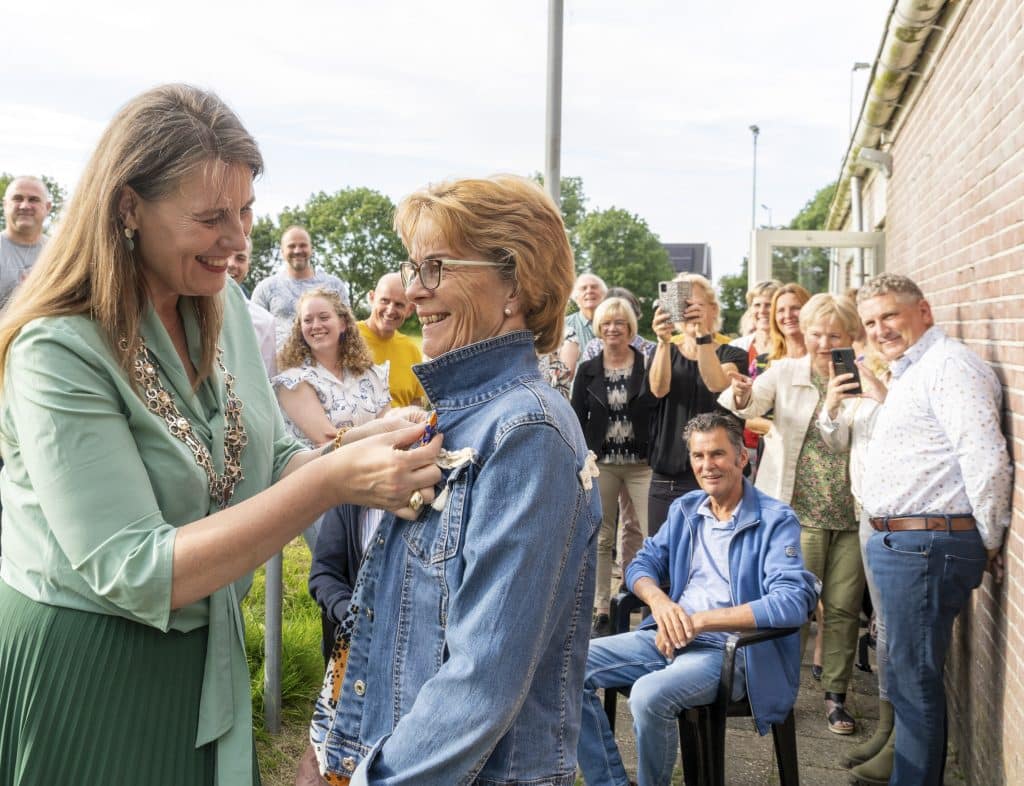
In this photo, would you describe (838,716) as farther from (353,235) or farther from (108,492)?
(353,235)

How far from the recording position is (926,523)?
396 centimetres

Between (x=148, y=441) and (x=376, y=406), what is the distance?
3.48m

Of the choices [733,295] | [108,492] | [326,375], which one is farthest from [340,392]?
[733,295]

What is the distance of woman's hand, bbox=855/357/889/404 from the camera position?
5.27m

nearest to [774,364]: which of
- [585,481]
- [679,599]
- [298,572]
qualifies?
[679,599]

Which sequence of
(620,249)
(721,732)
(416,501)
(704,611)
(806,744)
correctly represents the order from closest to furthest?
(416,501) < (721,732) < (704,611) < (806,744) < (620,249)

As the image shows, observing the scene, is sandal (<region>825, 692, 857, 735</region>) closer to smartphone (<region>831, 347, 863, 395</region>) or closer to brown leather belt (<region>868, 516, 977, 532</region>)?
brown leather belt (<region>868, 516, 977, 532</region>)

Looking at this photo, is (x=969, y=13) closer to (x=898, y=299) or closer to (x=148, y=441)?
(x=898, y=299)

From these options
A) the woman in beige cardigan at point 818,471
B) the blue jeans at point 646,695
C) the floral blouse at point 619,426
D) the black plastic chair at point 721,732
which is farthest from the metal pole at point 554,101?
the black plastic chair at point 721,732

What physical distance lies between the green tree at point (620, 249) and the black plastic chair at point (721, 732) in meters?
66.1

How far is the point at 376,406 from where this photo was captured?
5.15 m

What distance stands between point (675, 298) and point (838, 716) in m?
2.75

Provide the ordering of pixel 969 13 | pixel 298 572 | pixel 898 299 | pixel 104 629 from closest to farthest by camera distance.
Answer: pixel 104 629 < pixel 898 299 < pixel 969 13 < pixel 298 572

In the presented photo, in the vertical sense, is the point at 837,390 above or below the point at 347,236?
below
